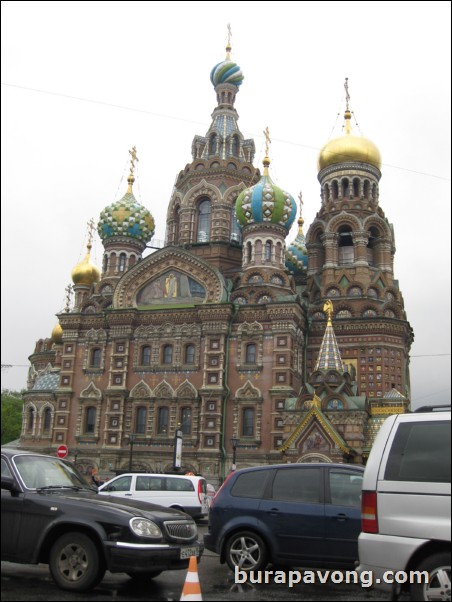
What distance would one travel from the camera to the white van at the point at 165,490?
17844mm

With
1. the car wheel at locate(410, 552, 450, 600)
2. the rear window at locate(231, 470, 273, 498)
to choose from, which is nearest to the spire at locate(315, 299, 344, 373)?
the rear window at locate(231, 470, 273, 498)

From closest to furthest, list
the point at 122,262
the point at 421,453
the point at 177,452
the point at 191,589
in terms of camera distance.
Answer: the point at 191,589, the point at 421,453, the point at 177,452, the point at 122,262

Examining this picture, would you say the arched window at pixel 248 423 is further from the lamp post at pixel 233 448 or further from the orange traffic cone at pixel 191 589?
the orange traffic cone at pixel 191 589

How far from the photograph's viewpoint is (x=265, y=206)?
116ft

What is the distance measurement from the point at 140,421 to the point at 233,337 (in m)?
6.28

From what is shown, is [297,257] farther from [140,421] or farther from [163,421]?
[140,421]

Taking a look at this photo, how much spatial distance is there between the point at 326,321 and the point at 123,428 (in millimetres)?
11595

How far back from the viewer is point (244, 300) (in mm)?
33625

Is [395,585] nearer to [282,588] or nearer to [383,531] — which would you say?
[383,531]

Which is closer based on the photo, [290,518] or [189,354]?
[290,518]

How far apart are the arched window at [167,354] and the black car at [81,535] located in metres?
25.1

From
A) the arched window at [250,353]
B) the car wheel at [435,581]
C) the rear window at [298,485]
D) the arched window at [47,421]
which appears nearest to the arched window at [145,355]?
the arched window at [250,353]

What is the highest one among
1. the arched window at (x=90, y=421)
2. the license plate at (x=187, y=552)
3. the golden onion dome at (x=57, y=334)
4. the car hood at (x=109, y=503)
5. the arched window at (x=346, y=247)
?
the arched window at (x=346, y=247)

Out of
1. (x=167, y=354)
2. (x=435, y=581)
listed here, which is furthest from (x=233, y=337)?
(x=435, y=581)
